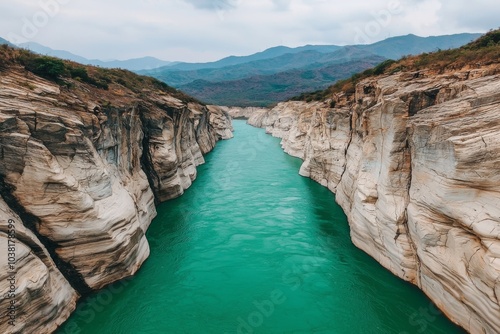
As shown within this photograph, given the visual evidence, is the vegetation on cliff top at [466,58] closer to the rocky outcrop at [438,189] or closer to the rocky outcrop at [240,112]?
the rocky outcrop at [438,189]

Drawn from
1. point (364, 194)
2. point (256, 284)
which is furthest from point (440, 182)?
point (256, 284)

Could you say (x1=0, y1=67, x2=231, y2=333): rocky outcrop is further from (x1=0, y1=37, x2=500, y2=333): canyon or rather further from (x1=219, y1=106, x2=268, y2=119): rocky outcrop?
(x1=219, y1=106, x2=268, y2=119): rocky outcrop

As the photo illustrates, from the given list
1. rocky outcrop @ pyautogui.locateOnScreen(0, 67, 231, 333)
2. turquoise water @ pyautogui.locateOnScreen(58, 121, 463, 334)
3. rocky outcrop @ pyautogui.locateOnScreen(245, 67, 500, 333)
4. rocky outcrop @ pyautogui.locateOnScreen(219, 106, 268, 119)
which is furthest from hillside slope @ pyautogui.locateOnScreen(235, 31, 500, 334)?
rocky outcrop @ pyautogui.locateOnScreen(219, 106, 268, 119)

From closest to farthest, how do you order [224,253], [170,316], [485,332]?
[485,332] → [170,316] → [224,253]

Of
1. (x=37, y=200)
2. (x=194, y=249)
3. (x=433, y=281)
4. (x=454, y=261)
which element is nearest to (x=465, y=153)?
(x=454, y=261)

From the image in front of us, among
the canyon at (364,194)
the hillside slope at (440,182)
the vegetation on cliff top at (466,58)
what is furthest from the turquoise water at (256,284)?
the vegetation on cliff top at (466,58)

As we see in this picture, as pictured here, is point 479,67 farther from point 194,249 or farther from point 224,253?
point 194,249
